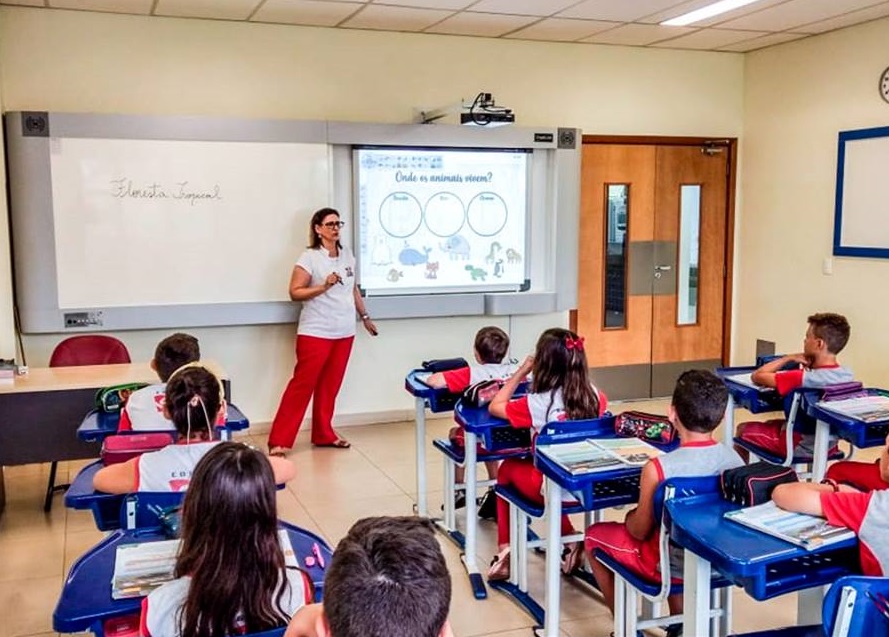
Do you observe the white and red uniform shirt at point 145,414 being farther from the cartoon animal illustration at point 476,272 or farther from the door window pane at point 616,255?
the door window pane at point 616,255

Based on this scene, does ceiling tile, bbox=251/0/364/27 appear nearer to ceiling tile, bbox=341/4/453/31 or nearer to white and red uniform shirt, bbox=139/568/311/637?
ceiling tile, bbox=341/4/453/31

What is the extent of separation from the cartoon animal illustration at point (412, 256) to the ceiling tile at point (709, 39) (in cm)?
230

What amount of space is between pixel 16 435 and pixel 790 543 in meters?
3.26

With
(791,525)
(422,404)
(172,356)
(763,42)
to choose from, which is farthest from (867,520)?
(763,42)

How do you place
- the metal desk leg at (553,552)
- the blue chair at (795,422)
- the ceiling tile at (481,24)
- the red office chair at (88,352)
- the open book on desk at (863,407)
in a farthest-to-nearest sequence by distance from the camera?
the ceiling tile at (481,24), the red office chair at (88,352), the blue chair at (795,422), the open book on desk at (863,407), the metal desk leg at (553,552)

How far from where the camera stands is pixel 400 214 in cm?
597

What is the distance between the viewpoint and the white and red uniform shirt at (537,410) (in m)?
3.14

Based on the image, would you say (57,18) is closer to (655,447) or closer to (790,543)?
(655,447)

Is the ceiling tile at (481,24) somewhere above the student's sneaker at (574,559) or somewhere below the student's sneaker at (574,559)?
above

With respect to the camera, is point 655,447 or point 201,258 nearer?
point 655,447

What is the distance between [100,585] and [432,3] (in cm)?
408

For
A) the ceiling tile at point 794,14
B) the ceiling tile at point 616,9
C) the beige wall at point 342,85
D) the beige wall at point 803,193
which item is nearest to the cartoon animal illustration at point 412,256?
the beige wall at point 342,85

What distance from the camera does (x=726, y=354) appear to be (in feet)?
23.2

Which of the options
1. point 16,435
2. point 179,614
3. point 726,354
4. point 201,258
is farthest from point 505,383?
point 726,354
